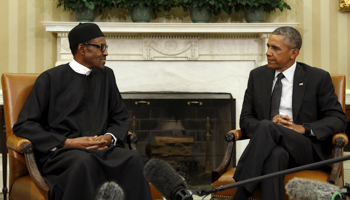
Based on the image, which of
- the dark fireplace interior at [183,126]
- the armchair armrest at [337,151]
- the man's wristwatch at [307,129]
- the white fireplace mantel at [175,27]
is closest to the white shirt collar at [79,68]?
the white fireplace mantel at [175,27]

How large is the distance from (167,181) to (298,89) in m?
2.36

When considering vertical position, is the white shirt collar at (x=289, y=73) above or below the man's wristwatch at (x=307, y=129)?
above

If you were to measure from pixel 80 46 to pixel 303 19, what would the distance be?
112 inches

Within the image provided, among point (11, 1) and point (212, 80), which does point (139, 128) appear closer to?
point (212, 80)

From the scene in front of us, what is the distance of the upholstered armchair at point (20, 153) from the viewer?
2.43 meters

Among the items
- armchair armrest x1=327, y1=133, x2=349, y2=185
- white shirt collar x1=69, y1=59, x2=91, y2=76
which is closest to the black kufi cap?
white shirt collar x1=69, y1=59, x2=91, y2=76

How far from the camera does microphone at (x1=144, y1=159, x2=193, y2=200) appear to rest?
891 mm

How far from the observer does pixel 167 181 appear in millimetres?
932

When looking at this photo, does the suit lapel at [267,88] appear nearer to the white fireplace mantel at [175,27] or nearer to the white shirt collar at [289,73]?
the white shirt collar at [289,73]

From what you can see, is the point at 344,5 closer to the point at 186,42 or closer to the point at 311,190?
the point at 186,42

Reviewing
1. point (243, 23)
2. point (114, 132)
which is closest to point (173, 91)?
point (243, 23)

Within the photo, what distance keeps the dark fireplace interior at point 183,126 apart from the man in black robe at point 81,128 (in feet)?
4.68

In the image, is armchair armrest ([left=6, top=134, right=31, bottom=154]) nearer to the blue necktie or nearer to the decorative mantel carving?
the blue necktie

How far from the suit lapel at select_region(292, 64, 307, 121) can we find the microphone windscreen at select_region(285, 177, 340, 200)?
2.24m
